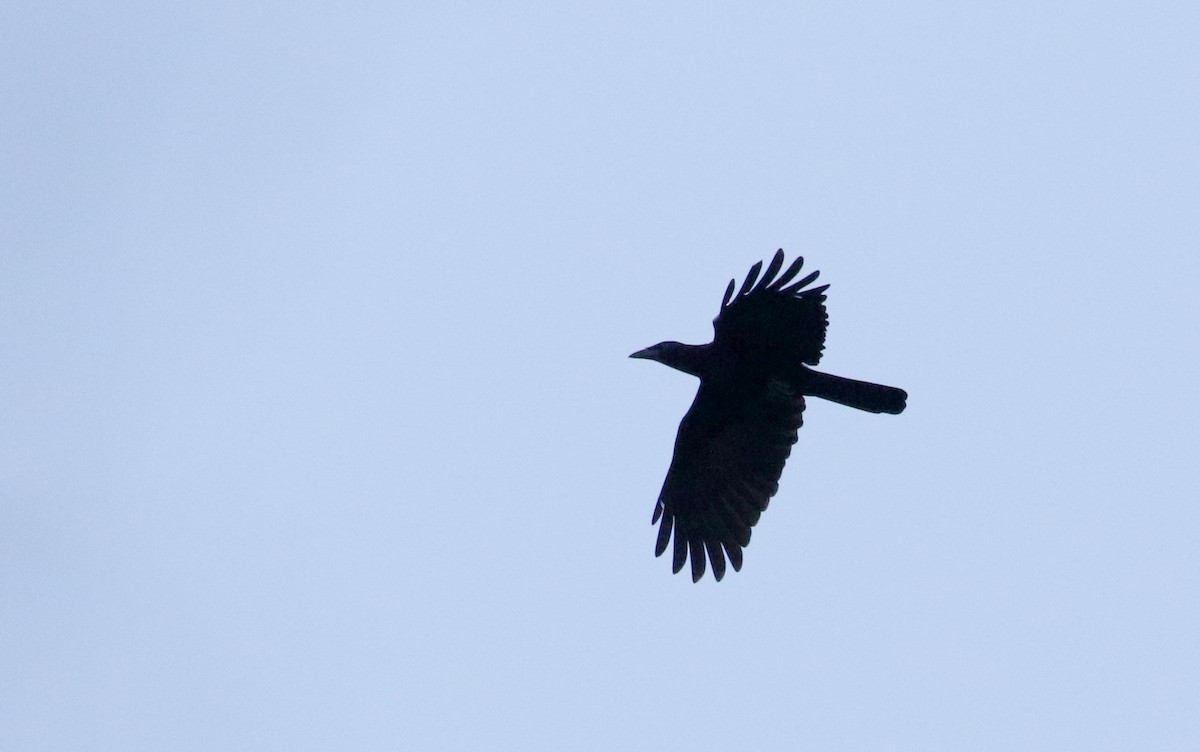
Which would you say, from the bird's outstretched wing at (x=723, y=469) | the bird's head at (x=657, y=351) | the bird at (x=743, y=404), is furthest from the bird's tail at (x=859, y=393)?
the bird's head at (x=657, y=351)

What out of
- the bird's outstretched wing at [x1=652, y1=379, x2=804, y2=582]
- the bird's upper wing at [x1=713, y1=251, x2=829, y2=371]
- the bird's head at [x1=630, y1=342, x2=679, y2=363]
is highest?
the bird's head at [x1=630, y1=342, x2=679, y2=363]

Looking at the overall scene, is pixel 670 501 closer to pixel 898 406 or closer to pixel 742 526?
pixel 742 526

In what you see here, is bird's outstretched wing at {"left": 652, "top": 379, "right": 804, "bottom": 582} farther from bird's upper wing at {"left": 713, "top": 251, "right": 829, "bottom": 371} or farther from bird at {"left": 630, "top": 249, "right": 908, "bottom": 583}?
bird's upper wing at {"left": 713, "top": 251, "right": 829, "bottom": 371}

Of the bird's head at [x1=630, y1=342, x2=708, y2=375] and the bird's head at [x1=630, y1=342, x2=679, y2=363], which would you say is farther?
the bird's head at [x1=630, y1=342, x2=679, y2=363]

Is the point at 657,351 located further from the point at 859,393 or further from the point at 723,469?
the point at 859,393

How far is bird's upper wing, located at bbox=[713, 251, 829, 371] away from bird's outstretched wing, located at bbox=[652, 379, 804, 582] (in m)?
0.40

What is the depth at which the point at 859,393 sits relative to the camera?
37.3 ft

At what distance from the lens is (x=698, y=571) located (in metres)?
12.0

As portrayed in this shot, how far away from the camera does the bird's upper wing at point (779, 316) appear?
1111 cm

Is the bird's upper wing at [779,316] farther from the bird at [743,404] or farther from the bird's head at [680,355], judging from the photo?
the bird's head at [680,355]

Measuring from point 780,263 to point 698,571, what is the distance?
116 inches

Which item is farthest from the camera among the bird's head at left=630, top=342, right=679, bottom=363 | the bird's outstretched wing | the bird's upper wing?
the bird's head at left=630, top=342, right=679, bottom=363

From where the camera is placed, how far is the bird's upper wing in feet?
36.4

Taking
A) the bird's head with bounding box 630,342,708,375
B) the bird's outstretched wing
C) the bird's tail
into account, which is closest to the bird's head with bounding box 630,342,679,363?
the bird's head with bounding box 630,342,708,375
